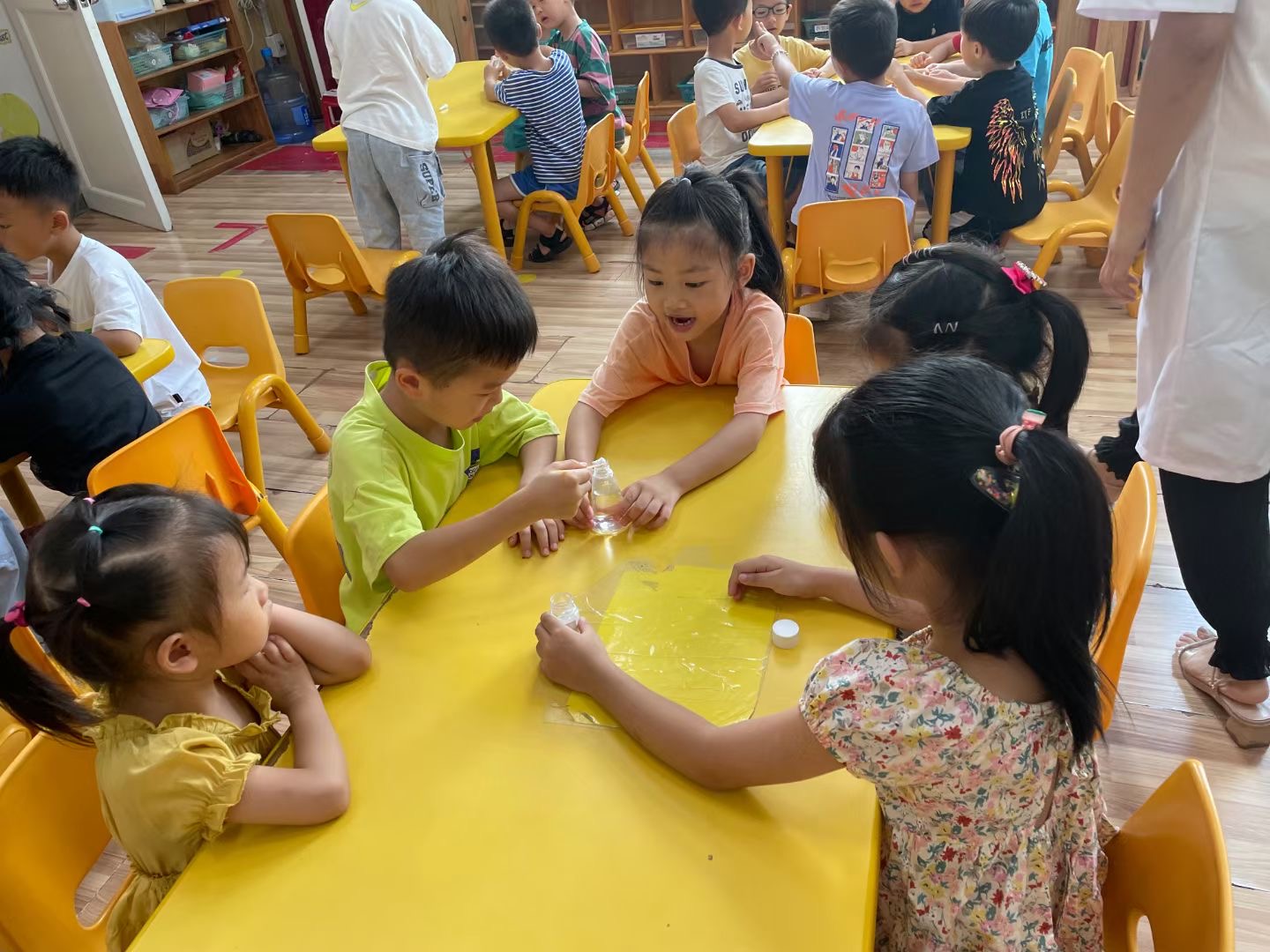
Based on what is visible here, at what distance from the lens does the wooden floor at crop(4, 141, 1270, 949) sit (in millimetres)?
1662

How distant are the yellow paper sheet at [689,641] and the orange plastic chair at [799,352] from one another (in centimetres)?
77

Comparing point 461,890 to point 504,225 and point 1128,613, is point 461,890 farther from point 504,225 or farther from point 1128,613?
point 504,225

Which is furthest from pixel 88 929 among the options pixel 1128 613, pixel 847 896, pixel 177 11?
pixel 177 11

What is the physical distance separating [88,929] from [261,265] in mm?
4038

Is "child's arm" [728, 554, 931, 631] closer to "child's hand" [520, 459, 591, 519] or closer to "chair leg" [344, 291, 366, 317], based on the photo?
"child's hand" [520, 459, 591, 519]

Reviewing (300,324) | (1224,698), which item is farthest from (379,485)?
(300,324)

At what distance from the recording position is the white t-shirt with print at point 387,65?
346 centimetres

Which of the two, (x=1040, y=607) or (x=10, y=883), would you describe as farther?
(x=10, y=883)

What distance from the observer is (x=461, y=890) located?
850mm

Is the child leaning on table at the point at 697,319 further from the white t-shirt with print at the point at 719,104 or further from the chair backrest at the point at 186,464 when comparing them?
the white t-shirt with print at the point at 719,104

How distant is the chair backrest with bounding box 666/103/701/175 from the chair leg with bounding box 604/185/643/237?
47 cm

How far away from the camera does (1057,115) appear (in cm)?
374

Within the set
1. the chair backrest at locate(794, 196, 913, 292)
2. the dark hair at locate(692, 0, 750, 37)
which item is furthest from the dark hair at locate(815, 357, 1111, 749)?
the dark hair at locate(692, 0, 750, 37)

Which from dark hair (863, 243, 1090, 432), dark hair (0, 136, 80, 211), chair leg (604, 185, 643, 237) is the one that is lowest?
chair leg (604, 185, 643, 237)
